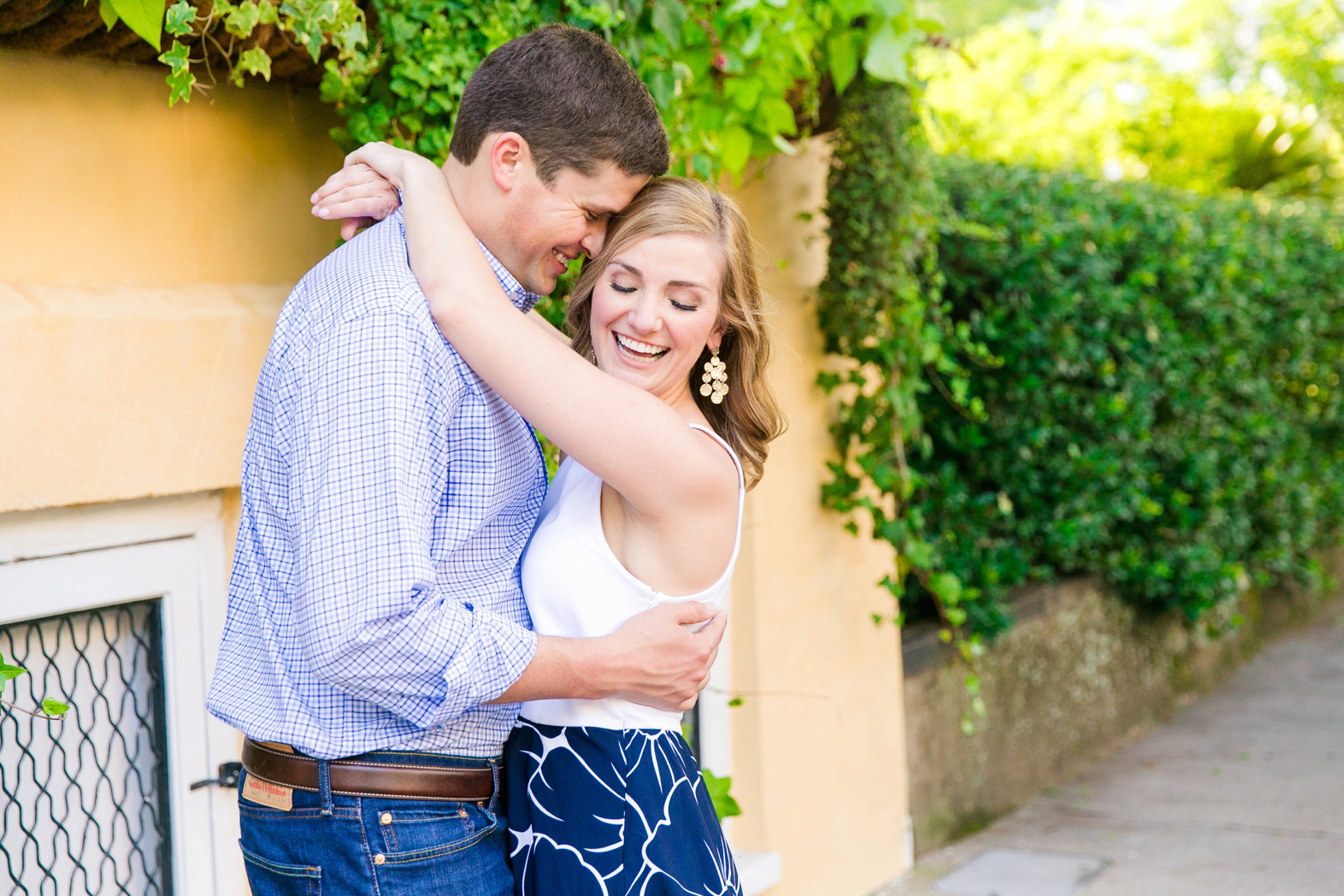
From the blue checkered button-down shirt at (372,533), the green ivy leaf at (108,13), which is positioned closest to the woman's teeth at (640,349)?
the blue checkered button-down shirt at (372,533)

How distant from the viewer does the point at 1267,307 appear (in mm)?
7164

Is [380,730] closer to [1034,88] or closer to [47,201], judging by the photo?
[47,201]

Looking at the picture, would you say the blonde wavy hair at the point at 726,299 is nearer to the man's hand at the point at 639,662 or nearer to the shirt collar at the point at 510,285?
the shirt collar at the point at 510,285

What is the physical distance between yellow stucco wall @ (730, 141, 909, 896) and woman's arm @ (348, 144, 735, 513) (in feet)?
6.76

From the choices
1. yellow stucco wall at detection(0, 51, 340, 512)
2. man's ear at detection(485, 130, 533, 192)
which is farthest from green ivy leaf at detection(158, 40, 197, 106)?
man's ear at detection(485, 130, 533, 192)

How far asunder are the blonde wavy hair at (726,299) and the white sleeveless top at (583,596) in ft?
0.99

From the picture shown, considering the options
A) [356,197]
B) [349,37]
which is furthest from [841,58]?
[356,197]

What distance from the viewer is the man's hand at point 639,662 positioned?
1.63 metres

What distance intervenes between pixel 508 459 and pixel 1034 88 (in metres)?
15.3

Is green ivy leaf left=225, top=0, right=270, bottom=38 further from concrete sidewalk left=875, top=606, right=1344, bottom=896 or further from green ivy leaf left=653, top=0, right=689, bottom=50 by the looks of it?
concrete sidewalk left=875, top=606, right=1344, bottom=896

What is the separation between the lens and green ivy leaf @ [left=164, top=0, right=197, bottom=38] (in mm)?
1959

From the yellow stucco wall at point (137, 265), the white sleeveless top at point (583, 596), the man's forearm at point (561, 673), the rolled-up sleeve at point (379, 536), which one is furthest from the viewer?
the yellow stucco wall at point (137, 265)

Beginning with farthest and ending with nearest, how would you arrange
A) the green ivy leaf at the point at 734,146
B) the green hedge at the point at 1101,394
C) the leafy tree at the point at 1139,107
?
the leafy tree at the point at 1139,107 < the green hedge at the point at 1101,394 < the green ivy leaf at the point at 734,146

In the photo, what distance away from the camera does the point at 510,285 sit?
1849mm
